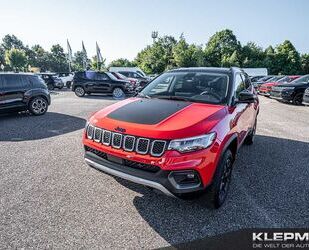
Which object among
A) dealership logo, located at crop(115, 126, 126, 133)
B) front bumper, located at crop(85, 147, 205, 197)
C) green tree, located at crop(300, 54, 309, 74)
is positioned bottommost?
green tree, located at crop(300, 54, 309, 74)

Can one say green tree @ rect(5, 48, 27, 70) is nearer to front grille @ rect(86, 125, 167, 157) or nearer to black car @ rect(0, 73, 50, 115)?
black car @ rect(0, 73, 50, 115)

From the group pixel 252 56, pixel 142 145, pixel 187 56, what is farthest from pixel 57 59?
pixel 142 145

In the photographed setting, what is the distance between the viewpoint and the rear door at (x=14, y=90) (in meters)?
9.52

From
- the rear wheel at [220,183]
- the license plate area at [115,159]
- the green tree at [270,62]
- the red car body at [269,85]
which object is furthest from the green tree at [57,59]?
the rear wheel at [220,183]

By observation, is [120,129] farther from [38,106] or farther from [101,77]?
[101,77]

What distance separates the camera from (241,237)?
321 centimetres

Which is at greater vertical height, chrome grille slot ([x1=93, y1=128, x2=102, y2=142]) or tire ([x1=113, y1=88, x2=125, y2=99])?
chrome grille slot ([x1=93, y1=128, x2=102, y2=142])

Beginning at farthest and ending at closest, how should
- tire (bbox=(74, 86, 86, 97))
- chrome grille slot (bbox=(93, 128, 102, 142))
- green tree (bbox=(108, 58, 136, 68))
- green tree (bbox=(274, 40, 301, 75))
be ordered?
green tree (bbox=(108, 58, 136, 68)) → green tree (bbox=(274, 40, 301, 75)) → tire (bbox=(74, 86, 86, 97)) → chrome grille slot (bbox=(93, 128, 102, 142))

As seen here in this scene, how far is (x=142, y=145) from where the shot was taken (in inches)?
129

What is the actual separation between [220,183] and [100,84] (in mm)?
16071

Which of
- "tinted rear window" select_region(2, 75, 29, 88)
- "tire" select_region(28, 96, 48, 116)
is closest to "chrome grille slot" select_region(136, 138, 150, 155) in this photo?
"tinted rear window" select_region(2, 75, 29, 88)

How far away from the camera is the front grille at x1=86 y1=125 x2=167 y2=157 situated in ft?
10.5

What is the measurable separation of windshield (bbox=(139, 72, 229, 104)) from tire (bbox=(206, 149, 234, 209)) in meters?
0.94

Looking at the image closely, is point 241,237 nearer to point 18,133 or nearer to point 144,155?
point 144,155
